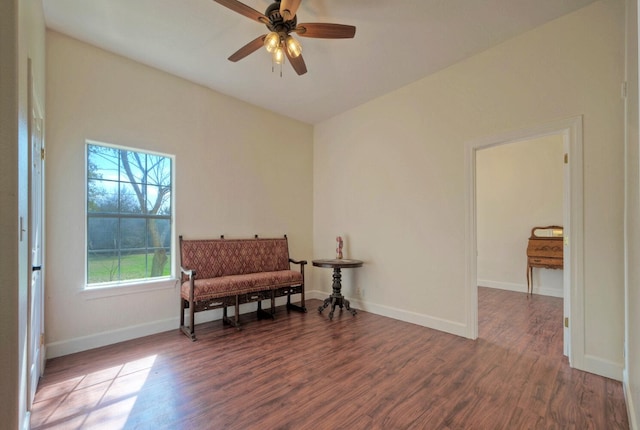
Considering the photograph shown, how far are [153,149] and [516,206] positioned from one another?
6159 mm

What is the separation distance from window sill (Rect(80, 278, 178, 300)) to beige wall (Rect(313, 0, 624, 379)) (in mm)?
2446

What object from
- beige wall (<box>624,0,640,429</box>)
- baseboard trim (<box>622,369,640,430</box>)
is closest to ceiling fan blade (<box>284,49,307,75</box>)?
beige wall (<box>624,0,640,429</box>)

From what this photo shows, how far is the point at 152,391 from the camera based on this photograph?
7.17 ft

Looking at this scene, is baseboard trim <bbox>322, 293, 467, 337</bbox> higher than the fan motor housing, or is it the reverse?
the fan motor housing

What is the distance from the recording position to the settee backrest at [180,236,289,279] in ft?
11.9

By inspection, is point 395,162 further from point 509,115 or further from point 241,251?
point 241,251

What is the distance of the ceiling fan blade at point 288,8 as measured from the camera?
2064mm

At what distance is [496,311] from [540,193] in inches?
101

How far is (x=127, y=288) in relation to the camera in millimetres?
3197

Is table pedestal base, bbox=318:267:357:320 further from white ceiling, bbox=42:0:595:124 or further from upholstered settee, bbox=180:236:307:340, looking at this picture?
white ceiling, bbox=42:0:595:124

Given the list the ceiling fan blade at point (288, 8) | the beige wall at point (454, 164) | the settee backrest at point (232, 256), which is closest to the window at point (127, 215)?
the settee backrest at point (232, 256)

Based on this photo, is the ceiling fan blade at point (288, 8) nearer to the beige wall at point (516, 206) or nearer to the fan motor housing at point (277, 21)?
the fan motor housing at point (277, 21)

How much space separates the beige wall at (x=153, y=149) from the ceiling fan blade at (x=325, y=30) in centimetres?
211

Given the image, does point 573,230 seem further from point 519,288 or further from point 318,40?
point 519,288
